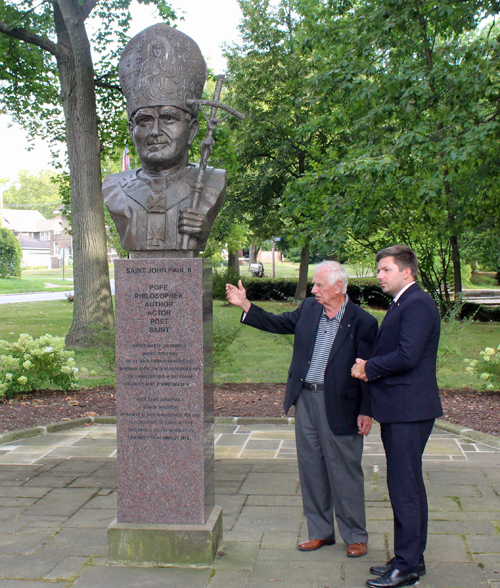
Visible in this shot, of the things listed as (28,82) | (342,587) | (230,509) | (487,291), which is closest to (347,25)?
(28,82)

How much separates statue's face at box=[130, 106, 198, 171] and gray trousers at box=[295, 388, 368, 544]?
189 cm

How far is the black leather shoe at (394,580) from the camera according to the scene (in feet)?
12.2

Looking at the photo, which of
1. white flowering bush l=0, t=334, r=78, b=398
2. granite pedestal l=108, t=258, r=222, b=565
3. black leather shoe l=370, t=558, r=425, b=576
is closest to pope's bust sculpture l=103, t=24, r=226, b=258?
granite pedestal l=108, t=258, r=222, b=565

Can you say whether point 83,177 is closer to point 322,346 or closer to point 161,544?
point 322,346

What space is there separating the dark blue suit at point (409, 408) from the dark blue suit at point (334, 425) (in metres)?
0.32

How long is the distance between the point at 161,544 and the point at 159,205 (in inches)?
89.4

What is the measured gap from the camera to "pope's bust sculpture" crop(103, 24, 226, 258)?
14.1ft

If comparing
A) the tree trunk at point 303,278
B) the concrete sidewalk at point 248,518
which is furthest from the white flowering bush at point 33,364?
the tree trunk at point 303,278

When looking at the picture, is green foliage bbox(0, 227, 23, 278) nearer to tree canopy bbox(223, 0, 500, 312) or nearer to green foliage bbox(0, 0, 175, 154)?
green foliage bbox(0, 0, 175, 154)

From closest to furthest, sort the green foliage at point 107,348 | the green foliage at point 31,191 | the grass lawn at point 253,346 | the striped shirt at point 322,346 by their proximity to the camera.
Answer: the striped shirt at point 322,346, the green foliage at point 107,348, the grass lawn at point 253,346, the green foliage at point 31,191

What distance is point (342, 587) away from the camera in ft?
12.3

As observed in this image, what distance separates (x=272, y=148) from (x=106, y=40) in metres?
9.73

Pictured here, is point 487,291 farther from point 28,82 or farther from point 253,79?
point 28,82

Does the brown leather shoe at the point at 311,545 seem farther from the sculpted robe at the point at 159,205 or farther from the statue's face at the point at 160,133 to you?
the statue's face at the point at 160,133
